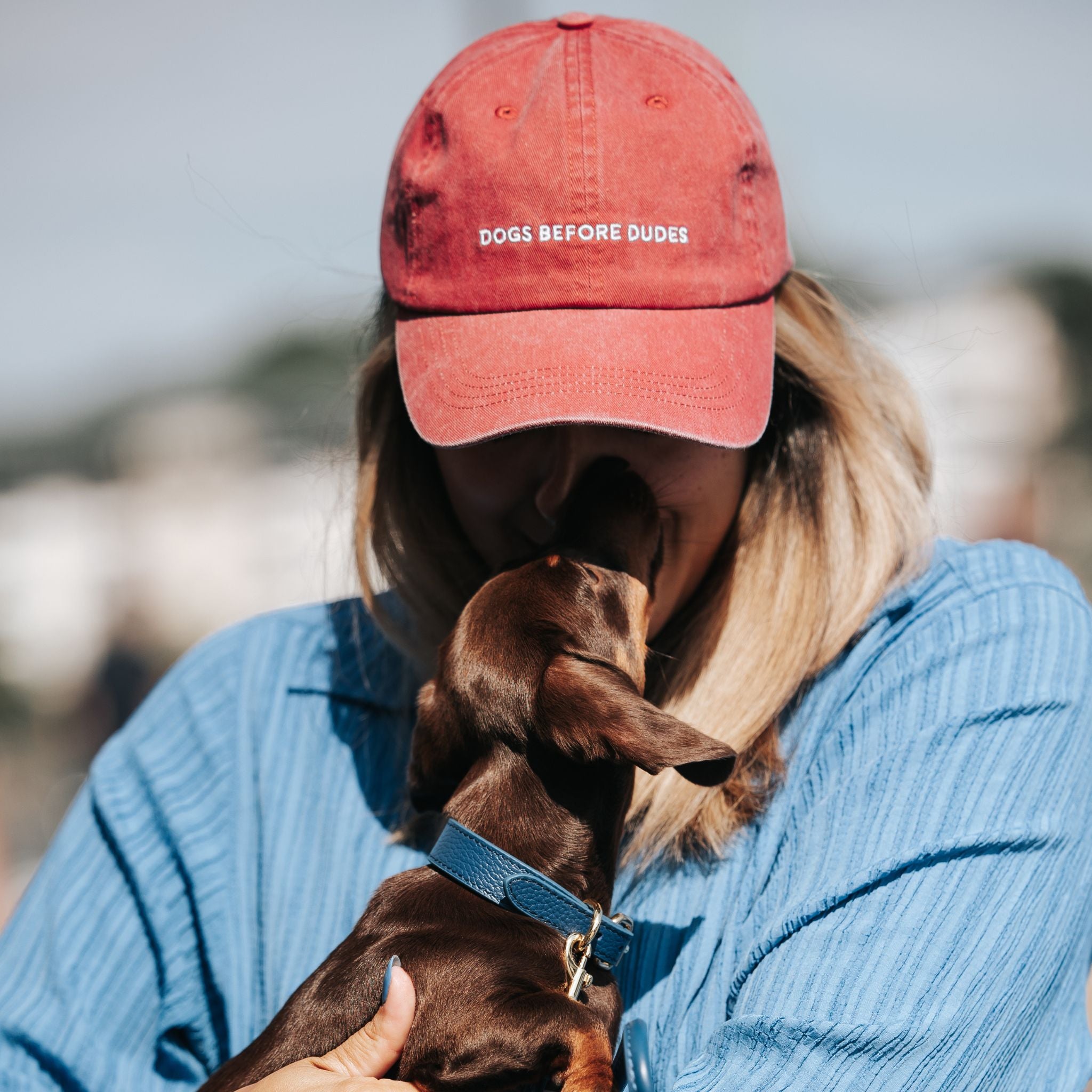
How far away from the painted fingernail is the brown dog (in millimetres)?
17

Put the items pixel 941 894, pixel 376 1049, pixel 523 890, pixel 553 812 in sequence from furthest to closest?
pixel 553 812 < pixel 523 890 < pixel 376 1049 < pixel 941 894

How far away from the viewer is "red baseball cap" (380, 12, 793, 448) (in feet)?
7.13

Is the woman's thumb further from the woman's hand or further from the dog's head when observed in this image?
the dog's head

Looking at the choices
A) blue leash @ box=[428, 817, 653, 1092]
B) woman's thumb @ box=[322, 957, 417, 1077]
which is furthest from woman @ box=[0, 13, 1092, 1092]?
blue leash @ box=[428, 817, 653, 1092]

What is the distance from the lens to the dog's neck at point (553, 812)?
93.6 inches

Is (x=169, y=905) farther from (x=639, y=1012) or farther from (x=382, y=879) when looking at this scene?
(x=639, y=1012)

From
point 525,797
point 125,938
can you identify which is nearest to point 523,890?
point 525,797

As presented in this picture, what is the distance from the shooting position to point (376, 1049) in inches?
82.4

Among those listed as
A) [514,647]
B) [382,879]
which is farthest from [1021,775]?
[382,879]

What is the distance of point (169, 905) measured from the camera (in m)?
2.49

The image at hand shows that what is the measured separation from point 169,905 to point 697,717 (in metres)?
1.13

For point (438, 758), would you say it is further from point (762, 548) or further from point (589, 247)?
point (589, 247)

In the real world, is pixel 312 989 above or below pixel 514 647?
below

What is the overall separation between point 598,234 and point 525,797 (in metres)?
1.07
